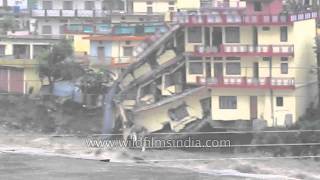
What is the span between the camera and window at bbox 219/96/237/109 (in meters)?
21.1

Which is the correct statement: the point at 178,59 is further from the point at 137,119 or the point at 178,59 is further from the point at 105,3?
the point at 105,3

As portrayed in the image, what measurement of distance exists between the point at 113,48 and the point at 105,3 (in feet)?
41.0

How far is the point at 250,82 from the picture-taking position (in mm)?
20766

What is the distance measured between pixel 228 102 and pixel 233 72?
1005 mm

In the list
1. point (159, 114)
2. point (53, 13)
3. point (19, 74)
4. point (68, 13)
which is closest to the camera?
point (159, 114)

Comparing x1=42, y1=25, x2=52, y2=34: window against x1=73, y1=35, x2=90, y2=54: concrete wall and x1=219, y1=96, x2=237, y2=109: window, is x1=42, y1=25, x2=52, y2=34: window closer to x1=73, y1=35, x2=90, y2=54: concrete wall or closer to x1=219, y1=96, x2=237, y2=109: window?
x1=73, y1=35, x2=90, y2=54: concrete wall

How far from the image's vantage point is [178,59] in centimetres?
2209

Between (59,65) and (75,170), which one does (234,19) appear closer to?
(59,65)

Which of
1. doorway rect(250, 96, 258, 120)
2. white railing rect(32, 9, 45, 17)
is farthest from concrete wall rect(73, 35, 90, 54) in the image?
white railing rect(32, 9, 45, 17)

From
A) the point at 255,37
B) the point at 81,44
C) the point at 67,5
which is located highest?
the point at 67,5

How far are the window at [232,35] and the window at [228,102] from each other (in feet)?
6.15

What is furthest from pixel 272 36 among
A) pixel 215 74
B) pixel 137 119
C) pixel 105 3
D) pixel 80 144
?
pixel 105 3

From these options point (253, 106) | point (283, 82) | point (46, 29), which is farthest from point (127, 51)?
point (46, 29)

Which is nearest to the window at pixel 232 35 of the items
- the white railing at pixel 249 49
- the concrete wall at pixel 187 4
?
the white railing at pixel 249 49
